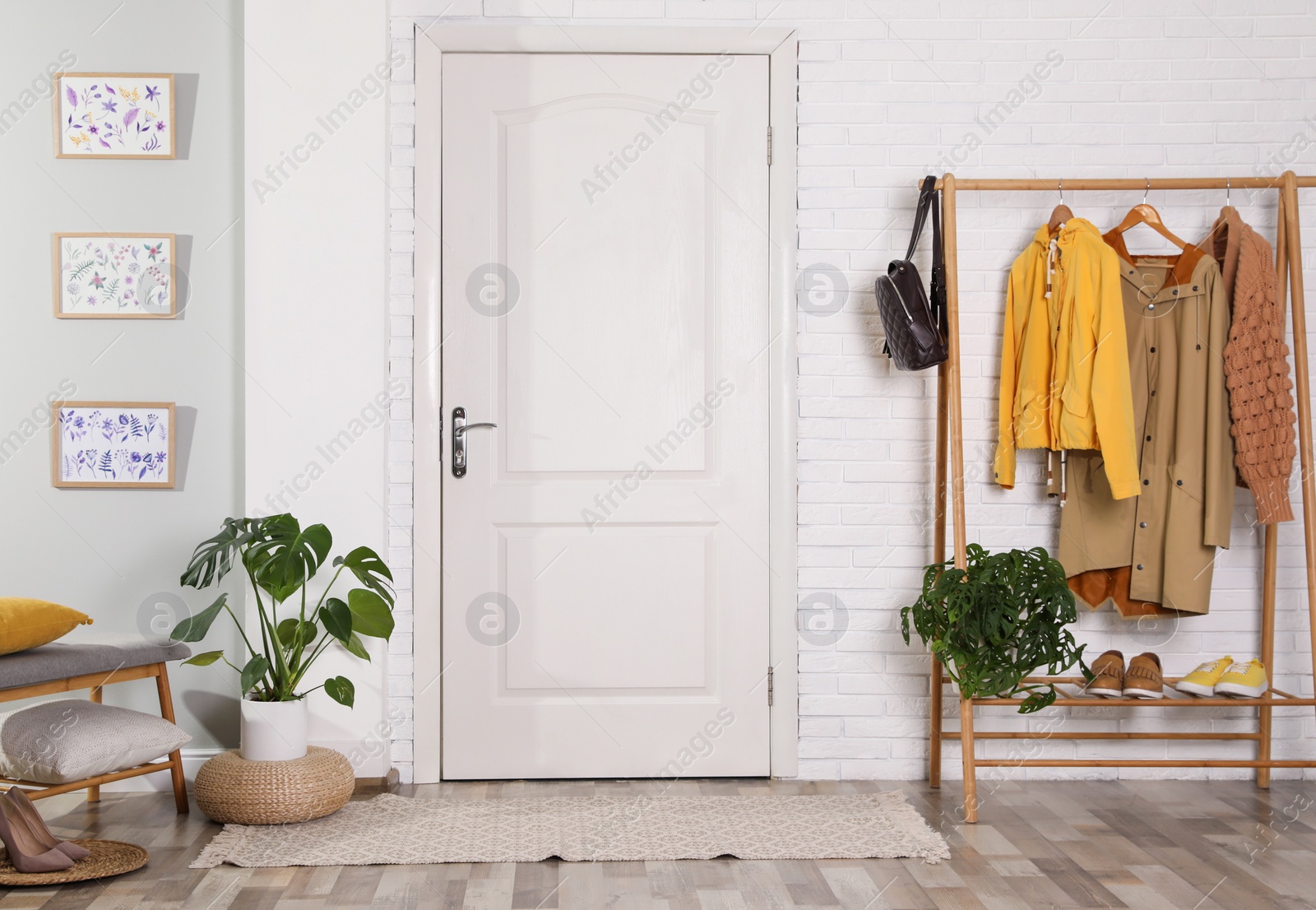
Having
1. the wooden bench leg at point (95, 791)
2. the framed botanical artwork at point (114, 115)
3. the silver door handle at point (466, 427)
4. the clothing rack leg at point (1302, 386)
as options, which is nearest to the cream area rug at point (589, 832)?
the wooden bench leg at point (95, 791)

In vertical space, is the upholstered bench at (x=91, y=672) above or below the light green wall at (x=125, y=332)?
below

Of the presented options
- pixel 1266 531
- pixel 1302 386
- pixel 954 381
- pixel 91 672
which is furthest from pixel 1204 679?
pixel 91 672

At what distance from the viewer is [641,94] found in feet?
9.10

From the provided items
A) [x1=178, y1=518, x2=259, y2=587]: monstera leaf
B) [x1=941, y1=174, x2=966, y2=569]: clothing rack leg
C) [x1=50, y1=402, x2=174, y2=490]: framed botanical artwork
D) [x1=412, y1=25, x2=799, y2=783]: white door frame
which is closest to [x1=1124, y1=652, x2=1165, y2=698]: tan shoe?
[x1=941, y1=174, x2=966, y2=569]: clothing rack leg

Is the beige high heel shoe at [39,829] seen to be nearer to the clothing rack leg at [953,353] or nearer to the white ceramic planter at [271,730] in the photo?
the white ceramic planter at [271,730]

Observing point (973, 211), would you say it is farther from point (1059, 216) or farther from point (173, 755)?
point (173, 755)

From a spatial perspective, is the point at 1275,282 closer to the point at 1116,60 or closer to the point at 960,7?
the point at 1116,60

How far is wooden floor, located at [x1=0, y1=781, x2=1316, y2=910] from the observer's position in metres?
1.91

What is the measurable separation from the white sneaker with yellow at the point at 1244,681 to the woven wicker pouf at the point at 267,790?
231 cm

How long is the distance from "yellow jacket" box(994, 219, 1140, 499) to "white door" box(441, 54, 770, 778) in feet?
2.24

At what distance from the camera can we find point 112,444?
2734 mm

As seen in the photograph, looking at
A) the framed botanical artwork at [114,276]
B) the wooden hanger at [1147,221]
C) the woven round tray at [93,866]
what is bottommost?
the woven round tray at [93,866]

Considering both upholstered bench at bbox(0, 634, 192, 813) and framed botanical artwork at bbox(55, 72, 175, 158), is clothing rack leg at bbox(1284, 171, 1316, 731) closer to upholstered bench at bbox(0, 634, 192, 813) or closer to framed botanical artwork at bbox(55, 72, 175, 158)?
upholstered bench at bbox(0, 634, 192, 813)

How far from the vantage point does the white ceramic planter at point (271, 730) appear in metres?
2.36
